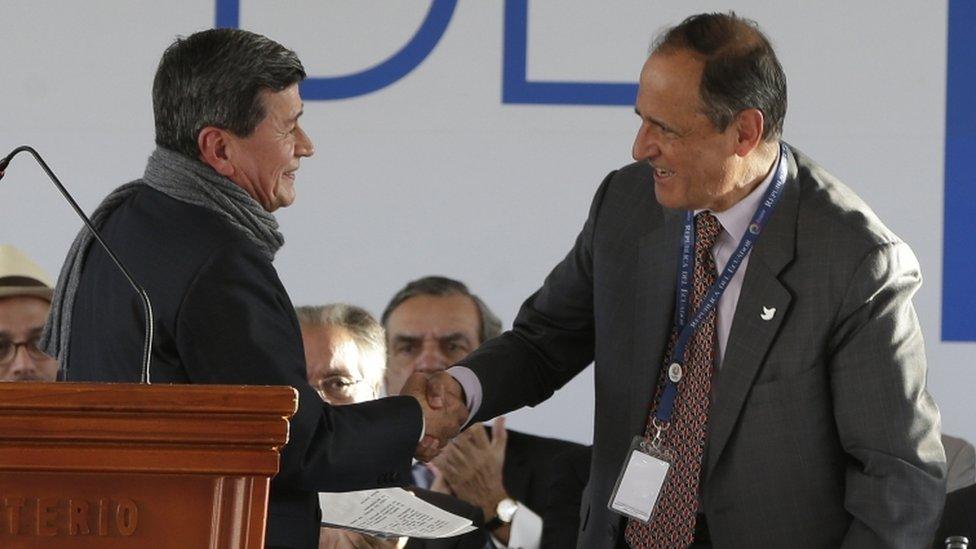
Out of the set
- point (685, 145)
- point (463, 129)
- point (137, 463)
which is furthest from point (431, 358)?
point (137, 463)

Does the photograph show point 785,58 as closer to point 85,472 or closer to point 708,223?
point 708,223

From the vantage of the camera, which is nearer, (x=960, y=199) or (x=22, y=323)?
(x=22, y=323)

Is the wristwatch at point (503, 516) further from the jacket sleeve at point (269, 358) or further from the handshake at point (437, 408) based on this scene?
the jacket sleeve at point (269, 358)

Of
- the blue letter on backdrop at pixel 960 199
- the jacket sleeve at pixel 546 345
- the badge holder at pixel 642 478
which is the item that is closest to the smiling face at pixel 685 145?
the jacket sleeve at pixel 546 345

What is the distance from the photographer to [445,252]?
175 inches

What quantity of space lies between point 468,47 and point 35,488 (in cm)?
308

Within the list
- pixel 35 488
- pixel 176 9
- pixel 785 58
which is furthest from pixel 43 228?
pixel 35 488

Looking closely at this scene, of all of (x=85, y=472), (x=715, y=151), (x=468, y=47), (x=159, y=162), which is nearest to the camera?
(x=85, y=472)

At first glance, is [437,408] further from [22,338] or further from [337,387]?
[22,338]

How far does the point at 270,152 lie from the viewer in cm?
231

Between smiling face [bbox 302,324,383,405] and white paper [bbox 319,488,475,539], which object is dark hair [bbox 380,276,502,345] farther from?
white paper [bbox 319,488,475,539]

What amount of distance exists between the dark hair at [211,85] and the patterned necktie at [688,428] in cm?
77

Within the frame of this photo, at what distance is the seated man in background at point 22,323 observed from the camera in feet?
12.6

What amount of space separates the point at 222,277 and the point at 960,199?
9.39ft
